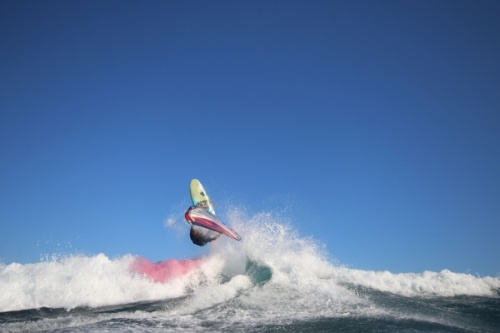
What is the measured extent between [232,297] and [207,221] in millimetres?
7245

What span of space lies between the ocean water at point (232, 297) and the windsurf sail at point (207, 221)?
1.29m

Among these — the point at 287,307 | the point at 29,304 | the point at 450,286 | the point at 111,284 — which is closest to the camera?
the point at 287,307

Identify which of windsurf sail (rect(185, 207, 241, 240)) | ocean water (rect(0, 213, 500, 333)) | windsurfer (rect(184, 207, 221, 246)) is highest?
windsurf sail (rect(185, 207, 241, 240))

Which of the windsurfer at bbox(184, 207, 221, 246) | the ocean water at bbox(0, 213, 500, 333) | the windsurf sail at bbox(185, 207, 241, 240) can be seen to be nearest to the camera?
the ocean water at bbox(0, 213, 500, 333)

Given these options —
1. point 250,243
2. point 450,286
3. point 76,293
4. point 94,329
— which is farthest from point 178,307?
point 450,286

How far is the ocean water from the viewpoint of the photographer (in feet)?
27.1

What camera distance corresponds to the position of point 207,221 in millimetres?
18141

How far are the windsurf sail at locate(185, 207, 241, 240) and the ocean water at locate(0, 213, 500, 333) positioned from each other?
1.29 meters

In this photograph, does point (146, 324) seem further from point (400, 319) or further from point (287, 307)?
point (400, 319)

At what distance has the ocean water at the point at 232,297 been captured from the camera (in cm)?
825

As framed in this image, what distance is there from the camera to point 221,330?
752cm

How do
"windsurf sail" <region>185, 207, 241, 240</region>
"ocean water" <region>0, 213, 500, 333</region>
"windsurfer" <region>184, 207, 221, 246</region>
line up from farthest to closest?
"windsurf sail" <region>185, 207, 241, 240</region> → "windsurfer" <region>184, 207, 221, 246</region> → "ocean water" <region>0, 213, 500, 333</region>

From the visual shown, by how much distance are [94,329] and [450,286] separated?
787 inches

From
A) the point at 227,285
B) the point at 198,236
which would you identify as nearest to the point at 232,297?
the point at 227,285
